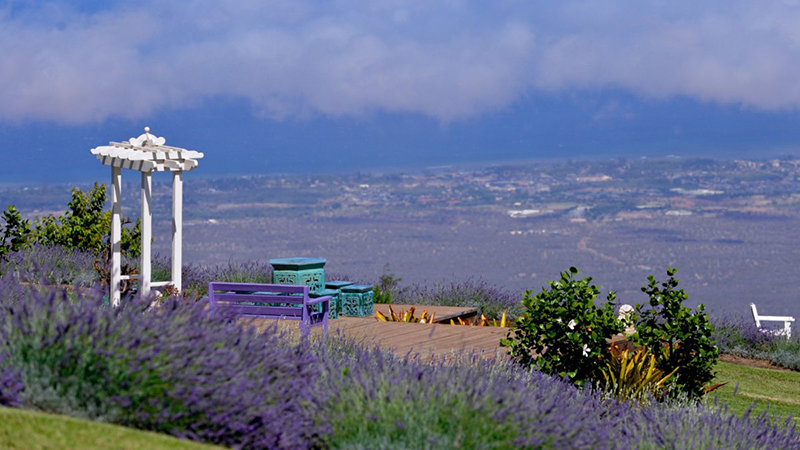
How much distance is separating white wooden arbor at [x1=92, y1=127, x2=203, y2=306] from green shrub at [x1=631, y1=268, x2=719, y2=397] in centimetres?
458

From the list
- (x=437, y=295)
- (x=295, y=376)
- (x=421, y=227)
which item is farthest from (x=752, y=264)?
(x=295, y=376)

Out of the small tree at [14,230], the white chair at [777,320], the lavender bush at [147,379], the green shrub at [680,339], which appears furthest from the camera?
the small tree at [14,230]

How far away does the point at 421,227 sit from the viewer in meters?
59.1

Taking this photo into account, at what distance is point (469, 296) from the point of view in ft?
44.7

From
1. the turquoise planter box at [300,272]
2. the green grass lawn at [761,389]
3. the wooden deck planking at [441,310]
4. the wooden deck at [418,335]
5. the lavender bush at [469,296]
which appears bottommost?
the green grass lawn at [761,389]

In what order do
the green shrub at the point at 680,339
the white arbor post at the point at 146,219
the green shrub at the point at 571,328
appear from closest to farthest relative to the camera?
the green shrub at the point at 571,328 < the green shrub at the point at 680,339 < the white arbor post at the point at 146,219

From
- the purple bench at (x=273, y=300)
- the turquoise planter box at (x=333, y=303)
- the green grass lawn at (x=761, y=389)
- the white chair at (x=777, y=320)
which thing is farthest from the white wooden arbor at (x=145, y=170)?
the white chair at (x=777, y=320)

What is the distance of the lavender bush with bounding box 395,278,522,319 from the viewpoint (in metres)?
13.3

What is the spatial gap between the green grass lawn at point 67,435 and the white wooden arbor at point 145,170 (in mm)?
4789

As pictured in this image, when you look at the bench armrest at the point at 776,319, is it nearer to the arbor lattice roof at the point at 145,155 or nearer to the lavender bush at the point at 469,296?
the lavender bush at the point at 469,296

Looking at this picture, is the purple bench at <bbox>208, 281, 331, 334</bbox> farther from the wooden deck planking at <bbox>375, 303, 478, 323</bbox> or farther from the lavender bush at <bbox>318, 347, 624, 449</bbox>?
the lavender bush at <bbox>318, 347, 624, 449</bbox>

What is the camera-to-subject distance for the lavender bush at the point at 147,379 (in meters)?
4.43

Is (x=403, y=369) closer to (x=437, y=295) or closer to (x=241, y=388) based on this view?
(x=241, y=388)

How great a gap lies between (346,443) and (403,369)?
904 mm
